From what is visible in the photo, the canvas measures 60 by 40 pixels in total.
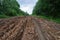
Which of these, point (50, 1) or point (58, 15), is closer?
point (58, 15)

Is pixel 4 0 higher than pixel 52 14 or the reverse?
higher

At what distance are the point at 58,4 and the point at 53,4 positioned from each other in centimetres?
148

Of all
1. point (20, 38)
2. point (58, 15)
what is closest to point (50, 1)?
point (58, 15)

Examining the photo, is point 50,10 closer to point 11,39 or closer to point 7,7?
point 7,7

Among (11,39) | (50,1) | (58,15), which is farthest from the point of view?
(50,1)

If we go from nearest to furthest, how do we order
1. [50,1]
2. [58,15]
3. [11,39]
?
[11,39], [58,15], [50,1]

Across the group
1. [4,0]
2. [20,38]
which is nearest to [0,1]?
[4,0]

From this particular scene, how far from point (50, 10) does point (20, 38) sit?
29.0m

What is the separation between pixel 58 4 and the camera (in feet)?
116

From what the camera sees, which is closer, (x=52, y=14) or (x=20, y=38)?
(x=20, y=38)

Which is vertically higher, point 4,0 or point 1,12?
point 4,0

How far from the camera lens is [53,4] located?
120 ft

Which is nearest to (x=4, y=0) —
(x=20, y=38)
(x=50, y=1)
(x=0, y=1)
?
(x=0, y=1)

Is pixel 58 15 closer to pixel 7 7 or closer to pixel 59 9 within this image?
pixel 59 9
